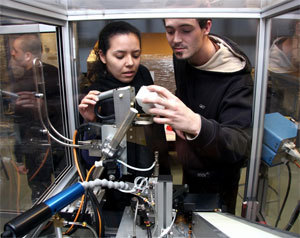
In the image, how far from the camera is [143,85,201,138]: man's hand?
73cm

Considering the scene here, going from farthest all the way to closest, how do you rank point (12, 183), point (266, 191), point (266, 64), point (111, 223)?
point (266, 191) → point (266, 64) → point (111, 223) → point (12, 183)

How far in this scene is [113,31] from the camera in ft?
3.72

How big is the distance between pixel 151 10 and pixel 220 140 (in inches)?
28.0

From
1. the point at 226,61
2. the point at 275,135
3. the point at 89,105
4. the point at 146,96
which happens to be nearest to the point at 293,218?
the point at 275,135

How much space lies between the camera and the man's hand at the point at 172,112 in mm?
732

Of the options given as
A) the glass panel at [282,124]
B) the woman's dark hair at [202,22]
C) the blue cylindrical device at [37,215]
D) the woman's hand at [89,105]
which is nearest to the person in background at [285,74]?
the glass panel at [282,124]

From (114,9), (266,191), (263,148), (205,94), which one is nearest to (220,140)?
(205,94)

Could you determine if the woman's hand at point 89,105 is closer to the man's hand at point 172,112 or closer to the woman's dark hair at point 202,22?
the man's hand at point 172,112

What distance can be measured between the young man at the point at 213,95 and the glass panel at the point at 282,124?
15 centimetres

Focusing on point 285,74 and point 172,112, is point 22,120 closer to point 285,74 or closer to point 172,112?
point 172,112

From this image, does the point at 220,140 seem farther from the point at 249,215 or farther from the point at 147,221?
the point at 249,215

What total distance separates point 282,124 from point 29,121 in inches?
45.0

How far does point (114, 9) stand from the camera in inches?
46.1

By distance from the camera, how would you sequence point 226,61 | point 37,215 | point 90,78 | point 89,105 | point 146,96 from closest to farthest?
point 37,215 → point 146,96 → point 89,105 → point 226,61 → point 90,78
